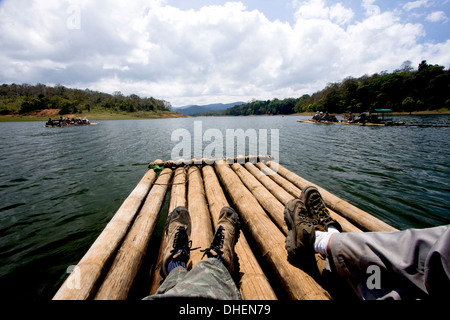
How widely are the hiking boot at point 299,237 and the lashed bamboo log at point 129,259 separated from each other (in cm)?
222

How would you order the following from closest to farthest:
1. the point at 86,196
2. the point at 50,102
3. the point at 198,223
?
the point at 198,223 → the point at 86,196 → the point at 50,102

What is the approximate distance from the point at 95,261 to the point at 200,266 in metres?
1.67

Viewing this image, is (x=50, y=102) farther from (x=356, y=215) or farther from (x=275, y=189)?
(x=356, y=215)

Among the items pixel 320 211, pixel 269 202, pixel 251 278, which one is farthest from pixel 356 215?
pixel 251 278

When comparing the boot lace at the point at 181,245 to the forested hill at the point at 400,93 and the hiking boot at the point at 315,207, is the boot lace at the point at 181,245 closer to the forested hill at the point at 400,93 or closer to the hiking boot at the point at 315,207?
the hiking boot at the point at 315,207

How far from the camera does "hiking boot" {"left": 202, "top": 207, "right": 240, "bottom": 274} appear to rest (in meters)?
2.26

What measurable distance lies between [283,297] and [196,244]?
58.8 inches

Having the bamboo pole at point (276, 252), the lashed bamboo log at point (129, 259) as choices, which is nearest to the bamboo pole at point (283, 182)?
the bamboo pole at point (276, 252)

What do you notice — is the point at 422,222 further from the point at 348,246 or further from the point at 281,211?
the point at 348,246

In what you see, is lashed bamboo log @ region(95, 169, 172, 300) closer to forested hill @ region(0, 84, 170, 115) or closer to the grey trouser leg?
the grey trouser leg

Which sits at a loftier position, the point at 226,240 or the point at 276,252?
the point at 226,240

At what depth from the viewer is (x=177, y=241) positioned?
2613mm

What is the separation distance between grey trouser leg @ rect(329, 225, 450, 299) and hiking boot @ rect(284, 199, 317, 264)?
→ 0.38m
